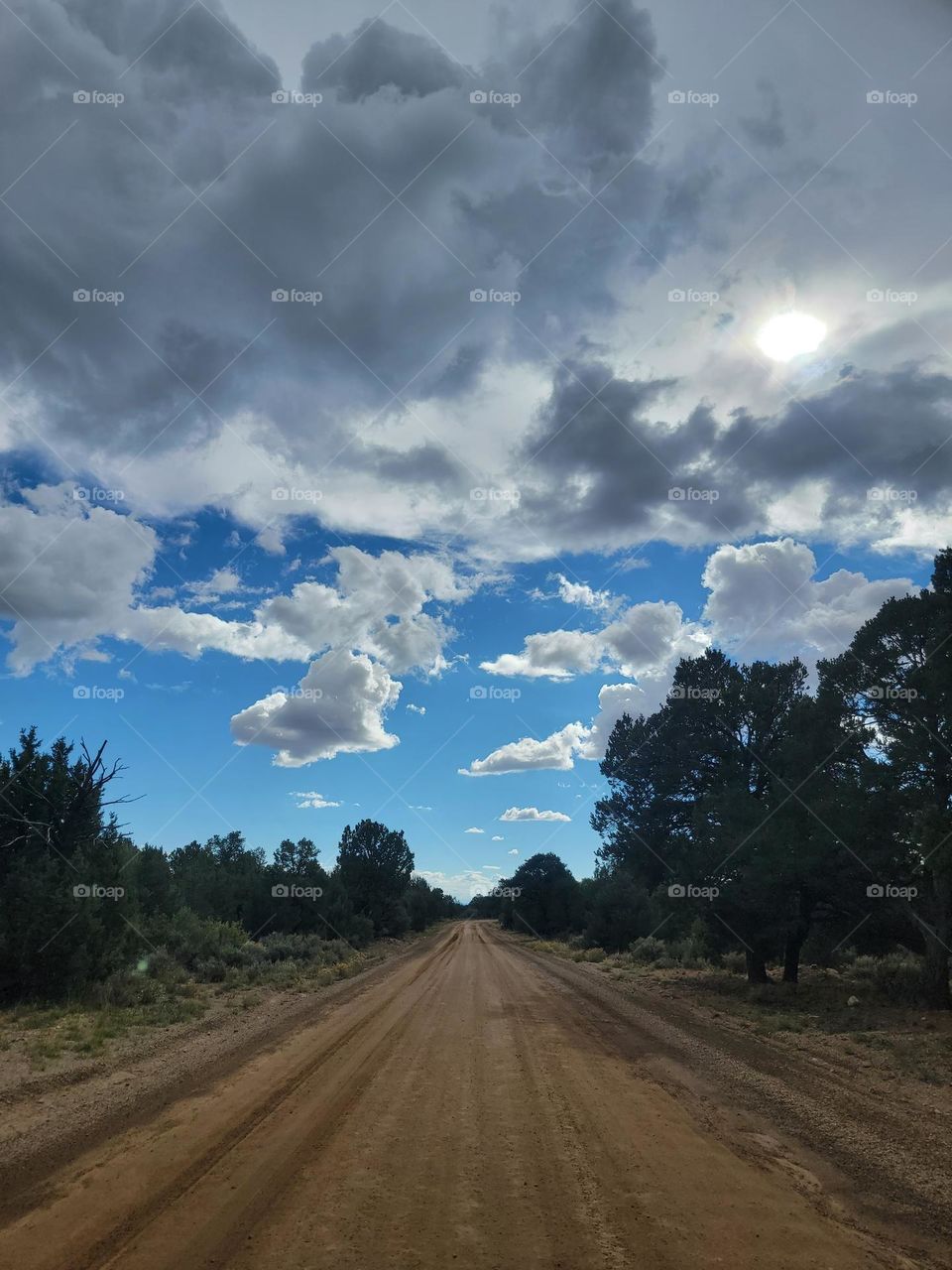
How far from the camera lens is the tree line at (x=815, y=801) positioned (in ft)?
59.0

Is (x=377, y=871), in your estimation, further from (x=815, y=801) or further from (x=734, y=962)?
(x=815, y=801)

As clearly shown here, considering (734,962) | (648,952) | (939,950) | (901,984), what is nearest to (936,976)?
(939,950)

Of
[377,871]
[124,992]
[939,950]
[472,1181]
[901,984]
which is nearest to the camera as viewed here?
[472,1181]

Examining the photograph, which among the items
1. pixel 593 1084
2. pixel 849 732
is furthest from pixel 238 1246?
pixel 849 732

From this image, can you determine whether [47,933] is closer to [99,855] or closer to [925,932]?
[99,855]

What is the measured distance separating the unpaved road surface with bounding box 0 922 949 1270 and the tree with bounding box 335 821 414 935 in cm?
5338

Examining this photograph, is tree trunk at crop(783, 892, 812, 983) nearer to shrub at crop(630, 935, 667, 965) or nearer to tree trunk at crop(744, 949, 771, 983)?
tree trunk at crop(744, 949, 771, 983)

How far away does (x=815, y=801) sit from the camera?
2150 cm

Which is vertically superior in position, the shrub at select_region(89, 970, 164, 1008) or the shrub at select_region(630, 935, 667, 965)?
the shrub at select_region(89, 970, 164, 1008)

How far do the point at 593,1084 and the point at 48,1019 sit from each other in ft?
42.5

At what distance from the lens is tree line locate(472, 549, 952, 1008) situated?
17984mm

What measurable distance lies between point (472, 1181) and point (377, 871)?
61890 millimetres

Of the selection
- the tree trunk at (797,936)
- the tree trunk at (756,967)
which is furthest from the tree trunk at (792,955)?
the tree trunk at (756,967)

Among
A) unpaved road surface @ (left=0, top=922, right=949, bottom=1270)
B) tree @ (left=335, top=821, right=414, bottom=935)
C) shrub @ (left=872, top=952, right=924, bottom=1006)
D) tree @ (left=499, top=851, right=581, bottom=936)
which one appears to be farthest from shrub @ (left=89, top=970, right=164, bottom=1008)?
tree @ (left=499, top=851, right=581, bottom=936)
